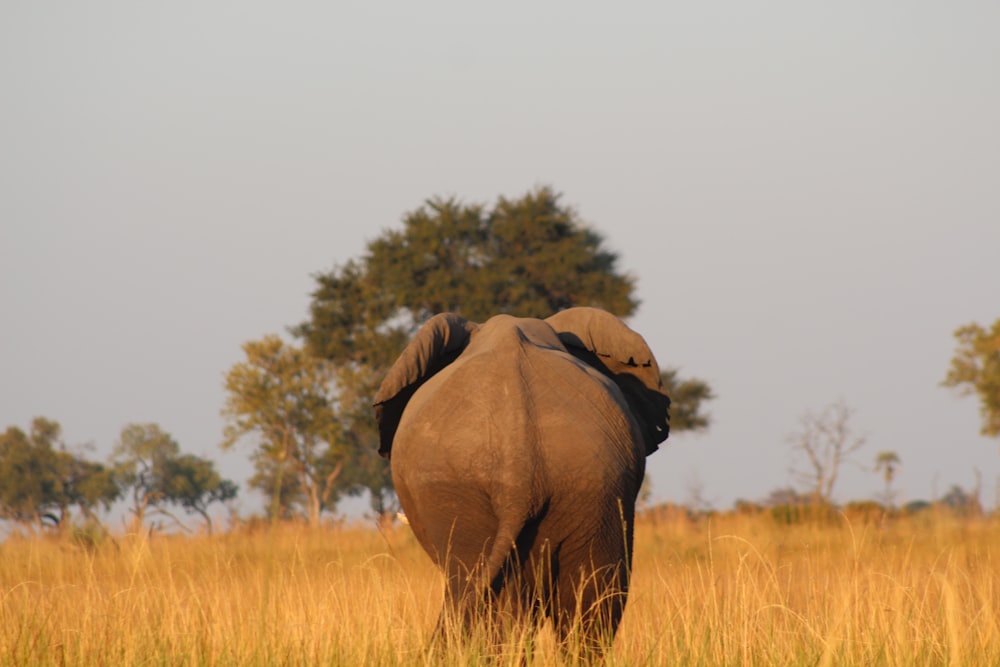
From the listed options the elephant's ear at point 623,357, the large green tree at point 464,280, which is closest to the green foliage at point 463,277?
the large green tree at point 464,280

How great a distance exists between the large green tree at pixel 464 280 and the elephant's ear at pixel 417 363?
22277mm

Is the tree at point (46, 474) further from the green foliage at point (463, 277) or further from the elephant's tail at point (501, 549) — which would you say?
the elephant's tail at point (501, 549)

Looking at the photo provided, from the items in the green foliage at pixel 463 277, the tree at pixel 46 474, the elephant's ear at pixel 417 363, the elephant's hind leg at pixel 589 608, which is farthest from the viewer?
the tree at pixel 46 474

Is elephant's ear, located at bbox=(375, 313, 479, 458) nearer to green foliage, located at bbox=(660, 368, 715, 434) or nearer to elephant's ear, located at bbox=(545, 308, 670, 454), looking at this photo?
elephant's ear, located at bbox=(545, 308, 670, 454)

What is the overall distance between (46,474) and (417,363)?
158ft

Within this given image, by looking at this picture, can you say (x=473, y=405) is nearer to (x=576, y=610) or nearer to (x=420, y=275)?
(x=576, y=610)

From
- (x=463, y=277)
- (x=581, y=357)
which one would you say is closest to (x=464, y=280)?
(x=463, y=277)

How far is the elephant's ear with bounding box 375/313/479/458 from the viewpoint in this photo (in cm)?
646

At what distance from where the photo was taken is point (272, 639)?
6562mm

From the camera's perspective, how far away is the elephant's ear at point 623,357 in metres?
6.89

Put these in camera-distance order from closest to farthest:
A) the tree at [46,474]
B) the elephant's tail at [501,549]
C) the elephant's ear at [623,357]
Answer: the elephant's tail at [501,549]
the elephant's ear at [623,357]
the tree at [46,474]

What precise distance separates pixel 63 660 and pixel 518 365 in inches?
102

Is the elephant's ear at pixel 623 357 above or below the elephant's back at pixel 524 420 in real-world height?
above

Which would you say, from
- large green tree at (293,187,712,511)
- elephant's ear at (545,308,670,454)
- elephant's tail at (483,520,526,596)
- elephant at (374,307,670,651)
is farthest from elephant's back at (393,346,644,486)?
large green tree at (293,187,712,511)
